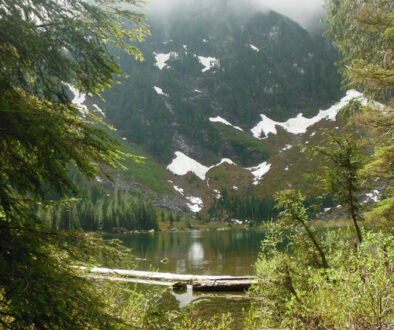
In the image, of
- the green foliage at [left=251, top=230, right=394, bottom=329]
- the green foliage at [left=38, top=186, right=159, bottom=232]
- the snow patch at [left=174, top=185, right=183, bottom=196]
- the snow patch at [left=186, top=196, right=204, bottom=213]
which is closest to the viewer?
the green foliage at [left=251, top=230, right=394, bottom=329]

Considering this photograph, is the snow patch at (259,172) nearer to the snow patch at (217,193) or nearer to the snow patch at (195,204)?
the snow patch at (217,193)

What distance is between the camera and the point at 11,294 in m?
2.60

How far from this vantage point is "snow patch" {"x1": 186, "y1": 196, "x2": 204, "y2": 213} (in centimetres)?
15631

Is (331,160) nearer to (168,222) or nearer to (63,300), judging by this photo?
(63,300)

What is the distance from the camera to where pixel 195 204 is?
528 feet

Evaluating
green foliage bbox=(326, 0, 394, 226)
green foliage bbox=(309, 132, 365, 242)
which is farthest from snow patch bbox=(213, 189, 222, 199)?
green foliage bbox=(309, 132, 365, 242)

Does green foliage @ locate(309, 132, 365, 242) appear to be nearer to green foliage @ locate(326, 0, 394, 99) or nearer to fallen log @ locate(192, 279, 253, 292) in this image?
green foliage @ locate(326, 0, 394, 99)

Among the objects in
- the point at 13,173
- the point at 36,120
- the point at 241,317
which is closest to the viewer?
the point at 36,120

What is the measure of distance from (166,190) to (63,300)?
6394 inches

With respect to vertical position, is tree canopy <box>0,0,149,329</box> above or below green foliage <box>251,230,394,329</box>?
above

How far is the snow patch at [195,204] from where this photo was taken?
156312mm

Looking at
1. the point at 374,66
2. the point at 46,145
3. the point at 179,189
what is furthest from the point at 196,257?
the point at 179,189

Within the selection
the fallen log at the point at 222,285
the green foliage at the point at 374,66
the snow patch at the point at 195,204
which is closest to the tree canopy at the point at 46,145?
the green foliage at the point at 374,66

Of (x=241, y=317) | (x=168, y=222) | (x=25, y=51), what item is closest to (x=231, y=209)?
(x=168, y=222)
